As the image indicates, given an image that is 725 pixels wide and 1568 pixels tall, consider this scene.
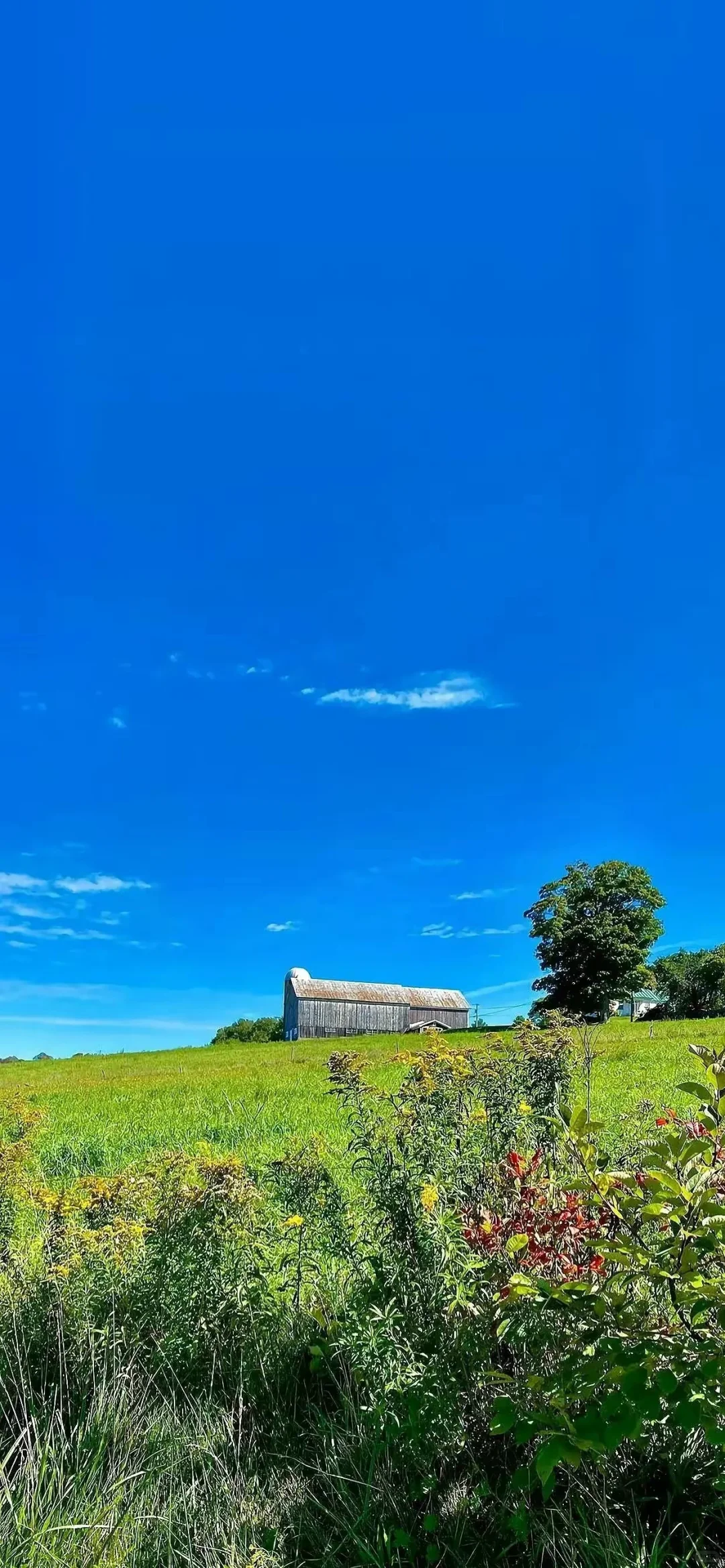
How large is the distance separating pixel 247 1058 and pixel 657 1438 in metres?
33.8

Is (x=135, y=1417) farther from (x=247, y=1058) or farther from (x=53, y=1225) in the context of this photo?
(x=247, y=1058)

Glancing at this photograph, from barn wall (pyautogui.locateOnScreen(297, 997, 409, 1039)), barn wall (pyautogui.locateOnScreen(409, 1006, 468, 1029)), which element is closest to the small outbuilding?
barn wall (pyautogui.locateOnScreen(409, 1006, 468, 1029))

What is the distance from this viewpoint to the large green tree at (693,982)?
6550cm

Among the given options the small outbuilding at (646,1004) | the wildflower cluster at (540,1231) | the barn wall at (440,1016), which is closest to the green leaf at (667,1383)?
the wildflower cluster at (540,1231)

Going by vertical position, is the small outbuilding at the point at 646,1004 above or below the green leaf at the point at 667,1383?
above

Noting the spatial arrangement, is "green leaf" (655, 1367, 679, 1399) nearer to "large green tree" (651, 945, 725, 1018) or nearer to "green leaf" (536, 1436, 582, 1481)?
"green leaf" (536, 1436, 582, 1481)

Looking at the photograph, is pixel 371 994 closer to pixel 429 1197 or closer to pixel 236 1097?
pixel 236 1097

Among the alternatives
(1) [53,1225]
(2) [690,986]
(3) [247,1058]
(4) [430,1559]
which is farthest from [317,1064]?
(2) [690,986]

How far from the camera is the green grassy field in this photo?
11.1 metres

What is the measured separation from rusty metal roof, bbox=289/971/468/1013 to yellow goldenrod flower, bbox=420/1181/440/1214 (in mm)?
52226

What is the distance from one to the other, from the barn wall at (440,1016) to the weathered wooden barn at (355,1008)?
5 cm

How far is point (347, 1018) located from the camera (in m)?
55.3

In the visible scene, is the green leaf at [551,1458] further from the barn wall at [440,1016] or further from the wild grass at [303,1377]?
the barn wall at [440,1016]

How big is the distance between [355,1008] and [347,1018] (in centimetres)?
84
